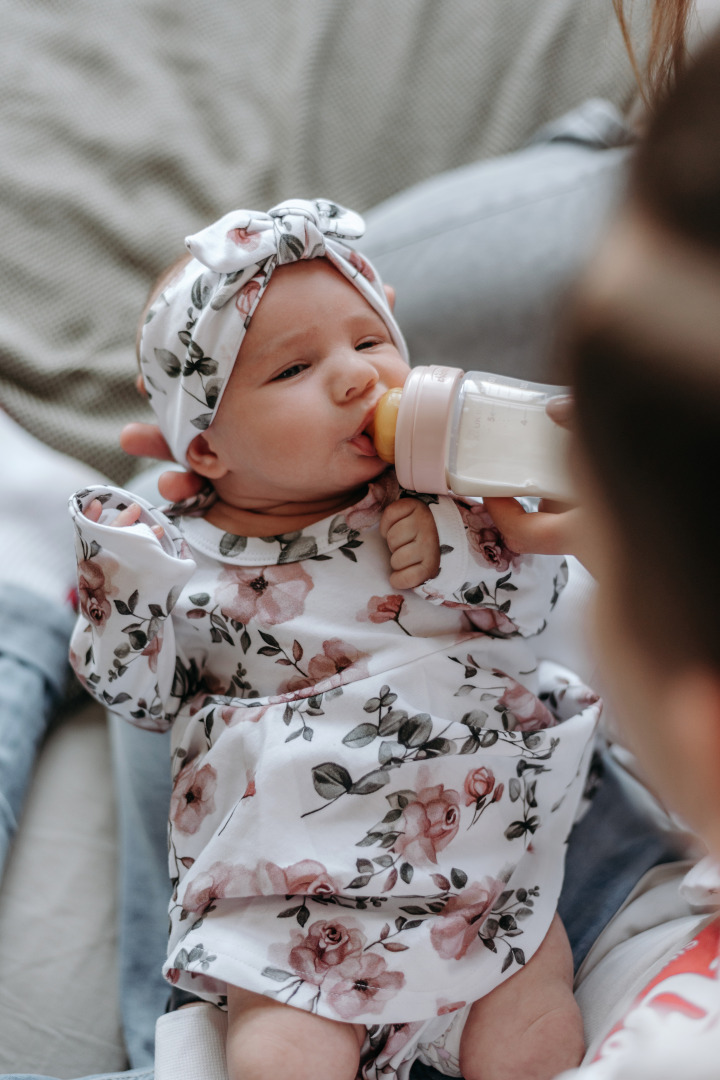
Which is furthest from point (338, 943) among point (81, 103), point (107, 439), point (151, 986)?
point (81, 103)

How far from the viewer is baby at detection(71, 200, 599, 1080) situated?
2.70 feet

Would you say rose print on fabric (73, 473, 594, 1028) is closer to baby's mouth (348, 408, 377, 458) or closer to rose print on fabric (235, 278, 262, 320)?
baby's mouth (348, 408, 377, 458)

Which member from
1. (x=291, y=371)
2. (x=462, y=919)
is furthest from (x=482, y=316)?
(x=462, y=919)

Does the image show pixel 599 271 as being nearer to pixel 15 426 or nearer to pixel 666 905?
pixel 666 905

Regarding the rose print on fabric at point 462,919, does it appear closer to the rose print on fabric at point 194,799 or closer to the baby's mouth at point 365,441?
the rose print on fabric at point 194,799

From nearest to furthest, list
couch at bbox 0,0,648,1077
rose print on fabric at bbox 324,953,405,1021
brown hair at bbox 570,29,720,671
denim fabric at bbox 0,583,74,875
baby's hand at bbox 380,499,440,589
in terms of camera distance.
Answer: brown hair at bbox 570,29,720,671 → rose print on fabric at bbox 324,953,405,1021 → baby's hand at bbox 380,499,440,589 → denim fabric at bbox 0,583,74,875 → couch at bbox 0,0,648,1077

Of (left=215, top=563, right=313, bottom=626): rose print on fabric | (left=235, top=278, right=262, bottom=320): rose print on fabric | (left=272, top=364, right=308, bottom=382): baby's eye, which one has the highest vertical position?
(left=235, top=278, right=262, bottom=320): rose print on fabric

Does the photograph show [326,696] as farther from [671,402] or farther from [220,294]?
[671,402]

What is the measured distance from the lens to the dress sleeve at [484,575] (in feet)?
2.89

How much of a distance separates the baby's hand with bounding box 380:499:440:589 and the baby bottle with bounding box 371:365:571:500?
0.23 feet

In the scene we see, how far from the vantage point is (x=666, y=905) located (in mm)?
923

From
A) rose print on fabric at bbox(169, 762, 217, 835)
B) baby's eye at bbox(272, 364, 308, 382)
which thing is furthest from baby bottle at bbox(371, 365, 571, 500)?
rose print on fabric at bbox(169, 762, 217, 835)

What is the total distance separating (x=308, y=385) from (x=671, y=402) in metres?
0.50

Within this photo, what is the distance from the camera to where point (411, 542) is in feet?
2.99
